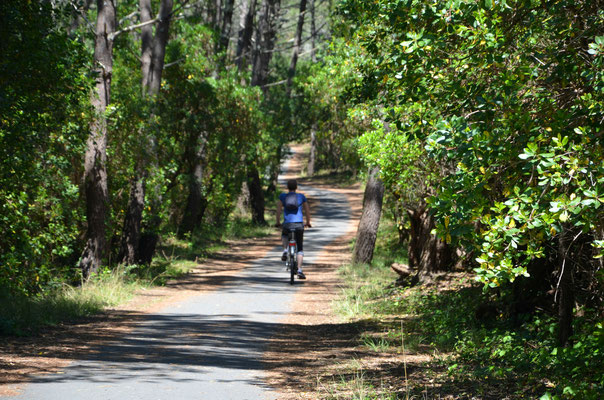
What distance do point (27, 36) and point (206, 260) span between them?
38.7 ft

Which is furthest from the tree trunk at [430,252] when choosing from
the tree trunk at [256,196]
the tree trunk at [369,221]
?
the tree trunk at [256,196]

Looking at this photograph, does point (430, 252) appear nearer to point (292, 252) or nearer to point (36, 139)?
point (292, 252)

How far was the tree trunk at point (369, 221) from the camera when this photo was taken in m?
19.1

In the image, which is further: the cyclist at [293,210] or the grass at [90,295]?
the cyclist at [293,210]

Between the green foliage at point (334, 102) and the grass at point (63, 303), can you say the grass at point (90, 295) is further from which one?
the green foliage at point (334, 102)

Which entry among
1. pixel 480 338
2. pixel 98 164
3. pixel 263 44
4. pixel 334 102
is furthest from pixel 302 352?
pixel 263 44

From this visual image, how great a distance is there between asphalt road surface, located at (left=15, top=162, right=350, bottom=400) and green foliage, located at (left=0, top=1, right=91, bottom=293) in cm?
282

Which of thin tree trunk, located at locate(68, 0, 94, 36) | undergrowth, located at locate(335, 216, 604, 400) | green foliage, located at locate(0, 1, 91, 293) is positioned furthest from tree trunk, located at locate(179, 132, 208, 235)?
undergrowth, located at locate(335, 216, 604, 400)

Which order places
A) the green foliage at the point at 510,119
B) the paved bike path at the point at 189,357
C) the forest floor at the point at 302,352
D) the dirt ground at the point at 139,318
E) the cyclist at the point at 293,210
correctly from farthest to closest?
the cyclist at the point at 293,210
the dirt ground at the point at 139,318
the forest floor at the point at 302,352
the paved bike path at the point at 189,357
the green foliage at the point at 510,119

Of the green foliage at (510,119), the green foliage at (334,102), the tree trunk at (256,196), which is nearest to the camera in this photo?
the green foliage at (510,119)

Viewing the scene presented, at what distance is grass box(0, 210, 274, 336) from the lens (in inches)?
404

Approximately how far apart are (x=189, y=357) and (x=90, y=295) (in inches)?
198

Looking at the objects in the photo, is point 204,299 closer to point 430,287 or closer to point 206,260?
point 430,287

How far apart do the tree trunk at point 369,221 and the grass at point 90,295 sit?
179 inches
